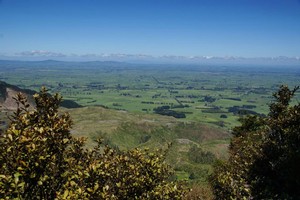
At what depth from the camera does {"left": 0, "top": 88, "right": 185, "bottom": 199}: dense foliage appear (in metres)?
9.09

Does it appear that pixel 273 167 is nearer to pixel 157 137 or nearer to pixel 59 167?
pixel 59 167

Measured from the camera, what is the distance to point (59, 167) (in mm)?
10398

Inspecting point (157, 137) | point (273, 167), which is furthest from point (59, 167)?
point (157, 137)

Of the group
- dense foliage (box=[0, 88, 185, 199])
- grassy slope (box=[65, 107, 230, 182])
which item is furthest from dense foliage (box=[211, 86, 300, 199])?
grassy slope (box=[65, 107, 230, 182])

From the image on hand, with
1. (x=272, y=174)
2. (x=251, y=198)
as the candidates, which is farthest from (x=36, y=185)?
(x=272, y=174)

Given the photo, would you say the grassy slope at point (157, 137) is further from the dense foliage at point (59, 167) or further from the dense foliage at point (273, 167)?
the dense foliage at point (59, 167)

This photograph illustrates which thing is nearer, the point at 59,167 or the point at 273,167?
the point at 59,167

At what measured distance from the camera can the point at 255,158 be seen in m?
25.5

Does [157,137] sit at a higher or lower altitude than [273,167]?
lower

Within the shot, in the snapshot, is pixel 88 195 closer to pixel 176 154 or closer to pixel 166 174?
pixel 166 174

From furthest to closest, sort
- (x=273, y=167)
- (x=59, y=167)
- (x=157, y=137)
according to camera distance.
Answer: (x=157, y=137) → (x=273, y=167) → (x=59, y=167)

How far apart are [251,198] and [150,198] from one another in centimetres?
1006

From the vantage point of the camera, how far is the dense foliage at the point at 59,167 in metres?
9.09

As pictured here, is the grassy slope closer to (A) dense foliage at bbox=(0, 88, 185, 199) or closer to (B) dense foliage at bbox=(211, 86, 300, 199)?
(B) dense foliage at bbox=(211, 86, 300, 199)
